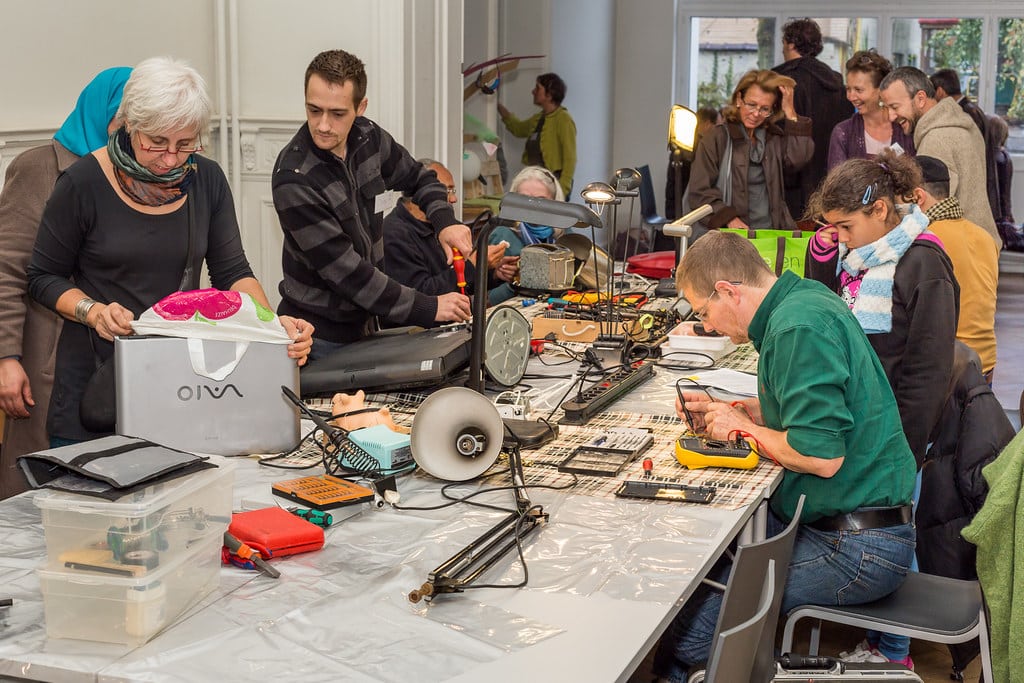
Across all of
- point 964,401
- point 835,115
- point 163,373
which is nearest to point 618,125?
point 835,115

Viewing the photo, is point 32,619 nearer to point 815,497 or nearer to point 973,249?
point 815,497

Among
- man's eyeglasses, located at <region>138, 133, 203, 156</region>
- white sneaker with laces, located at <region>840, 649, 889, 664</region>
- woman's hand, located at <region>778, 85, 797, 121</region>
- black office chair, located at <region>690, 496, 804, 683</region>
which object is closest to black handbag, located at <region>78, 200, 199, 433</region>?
man's eyeglasses, located at <region>138, 133, 203, 156</region>

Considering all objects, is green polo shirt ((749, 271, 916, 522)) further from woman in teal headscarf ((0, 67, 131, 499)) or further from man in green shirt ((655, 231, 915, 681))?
woman in teal headscarf ((0, 67, 131, 499))

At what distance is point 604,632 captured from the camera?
1.53 meters

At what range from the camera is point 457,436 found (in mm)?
2150

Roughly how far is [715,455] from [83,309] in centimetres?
134

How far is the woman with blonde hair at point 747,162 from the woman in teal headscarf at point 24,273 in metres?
3.06

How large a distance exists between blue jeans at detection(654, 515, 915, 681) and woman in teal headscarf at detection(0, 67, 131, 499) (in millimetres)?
1556

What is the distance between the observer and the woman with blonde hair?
5.06m

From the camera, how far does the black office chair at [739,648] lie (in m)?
1.40

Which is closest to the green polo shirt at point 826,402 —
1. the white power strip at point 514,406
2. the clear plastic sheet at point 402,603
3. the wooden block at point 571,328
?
the clear plastic sheet at point 402,603

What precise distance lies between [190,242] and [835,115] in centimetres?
487

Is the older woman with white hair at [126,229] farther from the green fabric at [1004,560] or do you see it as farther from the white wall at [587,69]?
the white wall at [587,69]

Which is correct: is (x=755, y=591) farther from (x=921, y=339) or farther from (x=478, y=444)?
(x=921, y=339)
